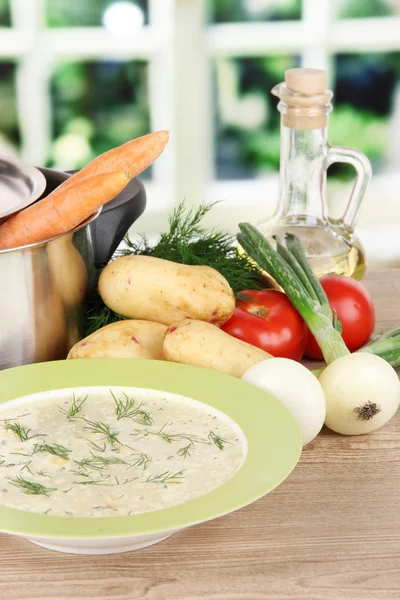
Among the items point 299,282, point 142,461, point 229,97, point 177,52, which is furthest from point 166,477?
point 229,97

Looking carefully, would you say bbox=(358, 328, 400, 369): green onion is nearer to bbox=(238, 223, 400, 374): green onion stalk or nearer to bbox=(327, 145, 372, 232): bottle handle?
bbox=(238, 223, 400, 374): green onion stalk

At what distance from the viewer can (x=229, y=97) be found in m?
3.35

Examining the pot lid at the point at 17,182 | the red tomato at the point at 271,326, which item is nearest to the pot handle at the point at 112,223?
the pot lid at the point at 17,182

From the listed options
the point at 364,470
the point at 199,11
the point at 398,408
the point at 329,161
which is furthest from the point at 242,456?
the point at 199,11

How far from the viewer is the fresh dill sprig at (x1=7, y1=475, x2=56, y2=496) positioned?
0.84m

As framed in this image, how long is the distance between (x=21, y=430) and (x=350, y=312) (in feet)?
1.80

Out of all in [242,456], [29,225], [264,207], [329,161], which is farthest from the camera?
[264,207]

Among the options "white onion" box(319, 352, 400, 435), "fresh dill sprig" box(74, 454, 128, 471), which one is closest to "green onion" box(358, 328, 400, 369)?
"white onion" box(319, 352, 400, 435)

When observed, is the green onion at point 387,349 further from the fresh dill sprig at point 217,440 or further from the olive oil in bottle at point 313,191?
the fresh dill sprig at point 217,440

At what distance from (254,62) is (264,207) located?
55cm

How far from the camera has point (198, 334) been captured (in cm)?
113

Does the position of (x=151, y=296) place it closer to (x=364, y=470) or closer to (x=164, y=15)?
(x=364, y=470)

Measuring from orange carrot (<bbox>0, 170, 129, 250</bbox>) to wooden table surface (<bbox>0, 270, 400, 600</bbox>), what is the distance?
42cm

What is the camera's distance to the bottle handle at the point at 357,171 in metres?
1.44
